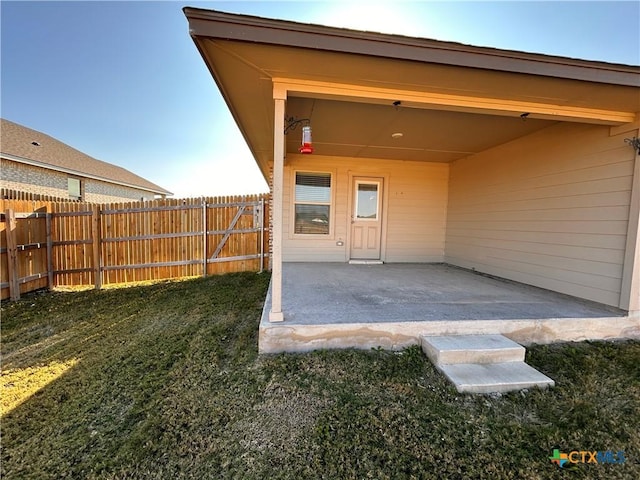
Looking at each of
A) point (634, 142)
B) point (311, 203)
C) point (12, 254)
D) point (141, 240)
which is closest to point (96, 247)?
point (141, 240)

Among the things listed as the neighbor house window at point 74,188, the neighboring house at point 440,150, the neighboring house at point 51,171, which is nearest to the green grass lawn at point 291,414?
the neighboring house at point 440,150

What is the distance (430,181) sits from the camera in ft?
21.3

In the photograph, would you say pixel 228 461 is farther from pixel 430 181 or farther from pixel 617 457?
pixel 430 181

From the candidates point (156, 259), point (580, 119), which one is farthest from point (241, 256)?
point (580, 119)

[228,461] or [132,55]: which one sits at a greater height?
[132,55]

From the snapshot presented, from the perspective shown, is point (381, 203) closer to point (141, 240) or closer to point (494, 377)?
point (494, 377)

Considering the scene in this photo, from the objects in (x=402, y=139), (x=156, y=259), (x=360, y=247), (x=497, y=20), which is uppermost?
Answer: (x=497, y=20)

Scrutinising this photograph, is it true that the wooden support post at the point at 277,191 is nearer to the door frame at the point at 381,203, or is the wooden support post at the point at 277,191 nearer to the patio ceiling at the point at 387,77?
the patio ceiling at the point at 387,77

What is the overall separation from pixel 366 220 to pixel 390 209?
599mm

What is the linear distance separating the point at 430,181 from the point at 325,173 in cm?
248

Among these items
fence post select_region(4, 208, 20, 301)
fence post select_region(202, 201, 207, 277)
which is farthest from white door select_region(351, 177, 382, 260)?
fence post select_region(4, 208, 20, 301)

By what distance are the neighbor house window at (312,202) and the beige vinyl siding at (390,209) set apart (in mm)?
119

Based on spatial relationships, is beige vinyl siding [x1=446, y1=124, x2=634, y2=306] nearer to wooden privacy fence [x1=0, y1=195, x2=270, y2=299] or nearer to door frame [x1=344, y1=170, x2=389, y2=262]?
door frame [x1=344, y1=170, x2=389, y2=262]

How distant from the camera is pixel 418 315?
2.90 meters
